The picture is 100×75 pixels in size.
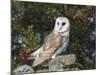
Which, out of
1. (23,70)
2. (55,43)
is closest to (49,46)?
(55,43)

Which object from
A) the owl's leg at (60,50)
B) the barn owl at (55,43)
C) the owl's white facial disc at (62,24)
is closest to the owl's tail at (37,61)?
the barn owl at (55,43)

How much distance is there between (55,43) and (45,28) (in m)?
0.17

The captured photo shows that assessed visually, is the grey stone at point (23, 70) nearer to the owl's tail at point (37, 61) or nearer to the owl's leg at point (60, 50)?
the owl's tail at point (37, 61)

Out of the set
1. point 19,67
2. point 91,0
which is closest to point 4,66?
point 19,67

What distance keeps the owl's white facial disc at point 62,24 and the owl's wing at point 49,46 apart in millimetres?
60

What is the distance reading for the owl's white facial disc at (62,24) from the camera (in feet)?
6.67

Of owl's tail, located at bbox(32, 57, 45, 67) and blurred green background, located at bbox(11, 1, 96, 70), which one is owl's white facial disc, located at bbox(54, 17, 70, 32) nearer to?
blurred green background, located at bbox(11, 1, 96, 70)

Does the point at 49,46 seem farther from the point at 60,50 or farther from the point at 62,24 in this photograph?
the point at 62,24

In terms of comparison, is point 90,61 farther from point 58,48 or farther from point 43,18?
point 43,18

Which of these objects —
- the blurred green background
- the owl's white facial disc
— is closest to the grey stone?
the blurred green background

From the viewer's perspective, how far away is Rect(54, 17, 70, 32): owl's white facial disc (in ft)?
6.67

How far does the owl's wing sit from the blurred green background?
0.18ft

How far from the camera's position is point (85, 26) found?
2135 mm

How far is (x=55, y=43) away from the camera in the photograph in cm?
204
